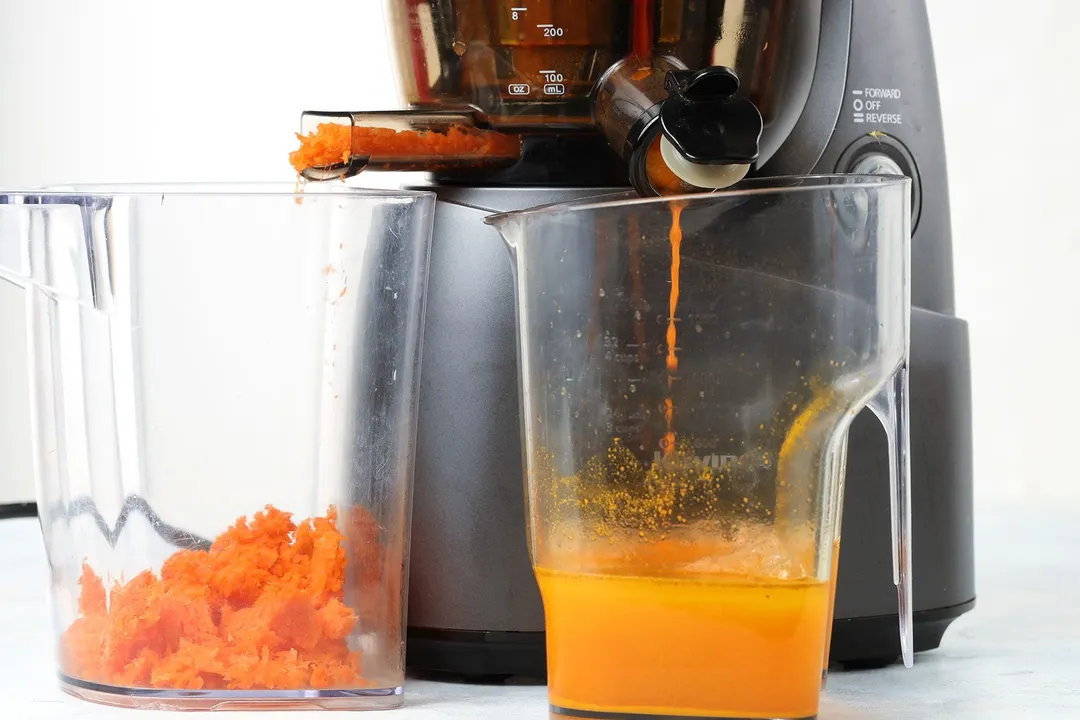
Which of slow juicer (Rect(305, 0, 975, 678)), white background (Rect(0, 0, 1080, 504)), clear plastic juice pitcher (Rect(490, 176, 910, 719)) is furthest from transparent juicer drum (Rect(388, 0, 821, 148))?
white background (Rect(0, 0, 1080, 504))

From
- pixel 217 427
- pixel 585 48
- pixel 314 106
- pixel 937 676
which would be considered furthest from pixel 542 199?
pixel 314 106

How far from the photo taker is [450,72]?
621 mm

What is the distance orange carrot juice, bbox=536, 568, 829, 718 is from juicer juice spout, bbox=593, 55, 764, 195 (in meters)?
0.15

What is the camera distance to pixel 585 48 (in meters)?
0.59

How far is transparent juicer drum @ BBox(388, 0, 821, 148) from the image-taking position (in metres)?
0.58

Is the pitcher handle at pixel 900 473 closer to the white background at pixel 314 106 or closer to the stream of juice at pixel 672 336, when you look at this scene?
the stream of juice at pixel 672 336

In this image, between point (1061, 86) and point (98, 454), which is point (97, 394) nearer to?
point (98, 454)

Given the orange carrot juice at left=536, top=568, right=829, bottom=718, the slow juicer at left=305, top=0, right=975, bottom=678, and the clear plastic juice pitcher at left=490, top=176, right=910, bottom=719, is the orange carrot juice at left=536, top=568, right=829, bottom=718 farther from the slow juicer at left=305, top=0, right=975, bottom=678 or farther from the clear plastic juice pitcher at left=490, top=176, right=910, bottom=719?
the slow juicer at left=305, top=0, right=975, bottom=678

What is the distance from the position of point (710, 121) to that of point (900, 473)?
0.15 metres

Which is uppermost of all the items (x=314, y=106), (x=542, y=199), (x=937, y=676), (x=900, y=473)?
(x=314, y=106)

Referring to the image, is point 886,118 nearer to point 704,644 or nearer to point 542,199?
point 542,199

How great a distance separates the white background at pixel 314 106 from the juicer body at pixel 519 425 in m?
0.66

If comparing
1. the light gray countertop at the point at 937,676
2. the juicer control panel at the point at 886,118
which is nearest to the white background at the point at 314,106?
the light gray countertop at the point at 937,676

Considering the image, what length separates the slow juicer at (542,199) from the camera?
1.93 feet
